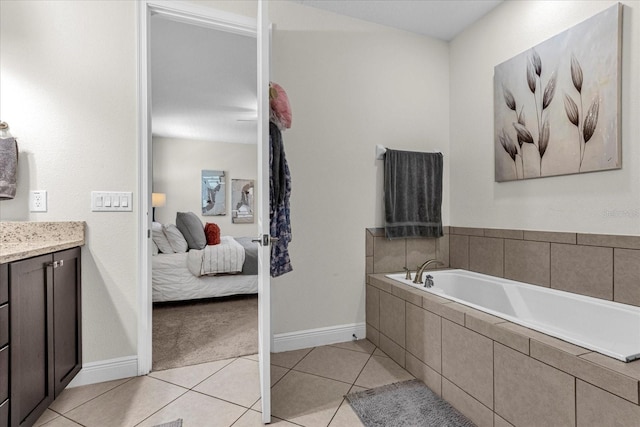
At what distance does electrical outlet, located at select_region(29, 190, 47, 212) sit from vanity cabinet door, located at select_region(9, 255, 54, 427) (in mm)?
433

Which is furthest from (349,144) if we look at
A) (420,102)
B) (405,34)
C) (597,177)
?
(597,177)

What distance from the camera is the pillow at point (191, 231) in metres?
3.94

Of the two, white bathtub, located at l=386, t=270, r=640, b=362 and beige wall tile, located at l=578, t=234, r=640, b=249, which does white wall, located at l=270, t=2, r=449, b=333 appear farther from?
beige wall tile, located at l=578, t=234, r=640, b=249

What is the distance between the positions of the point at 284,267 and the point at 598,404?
1.42 m

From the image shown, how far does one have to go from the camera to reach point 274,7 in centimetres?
224

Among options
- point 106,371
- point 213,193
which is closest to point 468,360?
point 106,371

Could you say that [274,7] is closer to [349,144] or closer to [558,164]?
[349,144]

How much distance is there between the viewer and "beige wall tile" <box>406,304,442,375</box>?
67.0 inches

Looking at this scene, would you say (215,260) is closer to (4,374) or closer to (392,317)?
(392,317)

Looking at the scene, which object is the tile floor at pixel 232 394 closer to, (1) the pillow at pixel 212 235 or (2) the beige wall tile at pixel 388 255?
(2) the beige wall tile at pixel 388 255

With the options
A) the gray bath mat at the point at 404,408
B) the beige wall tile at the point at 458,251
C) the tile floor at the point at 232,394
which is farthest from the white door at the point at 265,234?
the beige wall tile at the point at 458,251

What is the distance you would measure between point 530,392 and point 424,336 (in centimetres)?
63

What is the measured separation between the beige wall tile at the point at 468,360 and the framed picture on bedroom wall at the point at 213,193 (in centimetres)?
515

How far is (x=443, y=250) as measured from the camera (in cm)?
277
